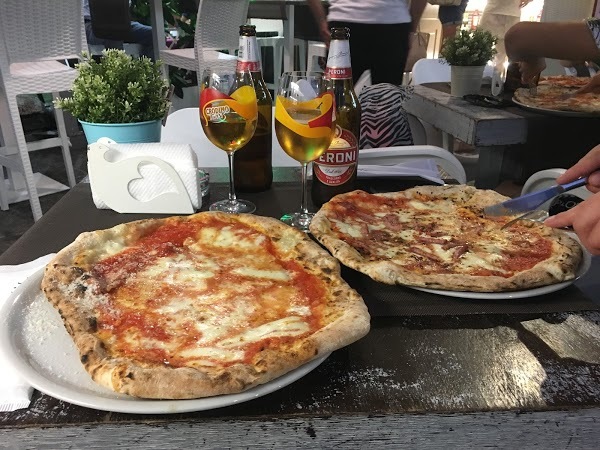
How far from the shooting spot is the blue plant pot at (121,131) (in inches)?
42.3

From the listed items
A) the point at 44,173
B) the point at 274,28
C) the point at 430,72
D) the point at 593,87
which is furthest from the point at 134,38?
the point at 593,87

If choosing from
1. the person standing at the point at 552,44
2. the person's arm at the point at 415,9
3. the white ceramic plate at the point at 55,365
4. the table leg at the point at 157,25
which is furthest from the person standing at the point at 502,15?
the white ceramic plate at the point at 55,365

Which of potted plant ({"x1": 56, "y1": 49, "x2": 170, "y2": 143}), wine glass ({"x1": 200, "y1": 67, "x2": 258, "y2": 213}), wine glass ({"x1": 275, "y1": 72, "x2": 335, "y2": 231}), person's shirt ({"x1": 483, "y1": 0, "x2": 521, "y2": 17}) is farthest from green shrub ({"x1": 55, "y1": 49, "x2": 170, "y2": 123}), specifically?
person's shirt ({"x1": 483, "y1": 0, "x2": 521, "y2": 17})

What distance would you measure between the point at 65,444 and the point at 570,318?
63 centimetres

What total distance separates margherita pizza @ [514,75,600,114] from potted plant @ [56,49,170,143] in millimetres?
1373

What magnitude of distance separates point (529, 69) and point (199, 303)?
204 centimetres

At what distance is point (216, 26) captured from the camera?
12.8ft

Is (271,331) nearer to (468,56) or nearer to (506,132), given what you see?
(506,132)

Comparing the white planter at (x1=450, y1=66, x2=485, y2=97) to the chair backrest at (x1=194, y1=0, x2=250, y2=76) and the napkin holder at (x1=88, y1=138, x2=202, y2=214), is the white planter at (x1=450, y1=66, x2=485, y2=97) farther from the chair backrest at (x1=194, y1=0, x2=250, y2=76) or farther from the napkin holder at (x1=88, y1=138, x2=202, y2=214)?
the chair backrest at (x1=194, y1=0, x2=250, y2=76)

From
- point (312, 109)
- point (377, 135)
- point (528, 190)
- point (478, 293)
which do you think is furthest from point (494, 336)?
point (377, 135)

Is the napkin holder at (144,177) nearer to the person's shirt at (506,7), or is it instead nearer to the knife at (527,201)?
the knife at (527,201)

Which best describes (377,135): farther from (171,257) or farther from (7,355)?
(7,355)

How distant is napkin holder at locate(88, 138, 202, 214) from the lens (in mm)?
1011

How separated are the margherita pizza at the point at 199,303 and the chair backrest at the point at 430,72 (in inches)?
99.9
